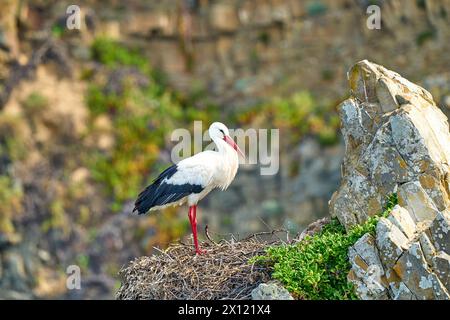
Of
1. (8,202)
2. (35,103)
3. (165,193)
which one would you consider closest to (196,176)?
(165,193)

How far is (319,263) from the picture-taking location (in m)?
12.8

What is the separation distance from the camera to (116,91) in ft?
89.2

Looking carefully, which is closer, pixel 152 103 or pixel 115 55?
pixel 152 103

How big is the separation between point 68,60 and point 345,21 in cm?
642

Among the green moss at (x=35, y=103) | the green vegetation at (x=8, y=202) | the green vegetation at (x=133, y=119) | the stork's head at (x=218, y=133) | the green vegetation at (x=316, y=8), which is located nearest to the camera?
the stork's head at (x=218, y=133)

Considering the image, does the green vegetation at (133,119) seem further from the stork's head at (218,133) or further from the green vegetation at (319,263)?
the green vegetation at (319,263)

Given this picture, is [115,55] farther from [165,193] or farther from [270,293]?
[270,293]

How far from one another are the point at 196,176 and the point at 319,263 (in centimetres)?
239

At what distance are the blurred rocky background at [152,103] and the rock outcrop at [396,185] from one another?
1036cm

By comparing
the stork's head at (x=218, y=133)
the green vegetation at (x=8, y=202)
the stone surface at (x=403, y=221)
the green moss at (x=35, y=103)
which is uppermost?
the green moss at (x=35, y=103)

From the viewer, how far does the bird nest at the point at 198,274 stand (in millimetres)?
13008

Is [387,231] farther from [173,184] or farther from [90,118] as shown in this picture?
[90,118]

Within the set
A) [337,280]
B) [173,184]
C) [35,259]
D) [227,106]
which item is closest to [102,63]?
[227,106]

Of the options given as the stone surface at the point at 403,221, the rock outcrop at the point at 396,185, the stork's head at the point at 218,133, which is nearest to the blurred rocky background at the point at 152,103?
the stork's head at the point at 218,133
